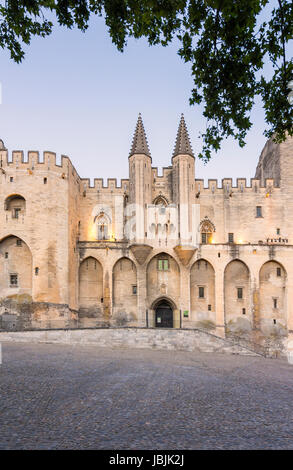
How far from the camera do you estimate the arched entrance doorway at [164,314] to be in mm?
37438

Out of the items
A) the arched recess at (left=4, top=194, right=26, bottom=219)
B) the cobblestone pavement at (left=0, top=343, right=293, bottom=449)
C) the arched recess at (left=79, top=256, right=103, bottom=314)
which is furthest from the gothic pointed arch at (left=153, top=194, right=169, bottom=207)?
the cobblestone pavement at (left=0, top=343, right=293, bottom=449)

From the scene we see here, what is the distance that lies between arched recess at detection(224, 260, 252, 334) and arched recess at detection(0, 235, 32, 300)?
17.9 meters

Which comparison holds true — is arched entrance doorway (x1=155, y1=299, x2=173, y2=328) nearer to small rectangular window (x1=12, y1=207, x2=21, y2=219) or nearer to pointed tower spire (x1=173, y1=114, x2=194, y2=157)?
pointed tower spire (x1=173, y1=114, x2=194, y2=157)

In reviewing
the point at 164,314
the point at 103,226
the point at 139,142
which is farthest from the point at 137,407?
the point at 139,142

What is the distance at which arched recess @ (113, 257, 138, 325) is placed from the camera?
121 ft

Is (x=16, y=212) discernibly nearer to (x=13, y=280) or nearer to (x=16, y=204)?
(x=16, y=204)

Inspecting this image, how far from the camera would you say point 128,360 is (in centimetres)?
1852

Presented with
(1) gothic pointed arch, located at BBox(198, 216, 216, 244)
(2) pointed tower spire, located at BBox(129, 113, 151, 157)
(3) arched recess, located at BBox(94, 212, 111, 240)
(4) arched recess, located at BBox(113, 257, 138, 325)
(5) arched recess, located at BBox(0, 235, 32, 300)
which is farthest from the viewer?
(1) gothic pointed arch, located at BBox(198, 216, 216, 244)

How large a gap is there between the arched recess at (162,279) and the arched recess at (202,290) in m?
1.62

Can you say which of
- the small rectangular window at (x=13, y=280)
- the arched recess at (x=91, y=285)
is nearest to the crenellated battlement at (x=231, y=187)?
the arched recess at (x=91, y=285)

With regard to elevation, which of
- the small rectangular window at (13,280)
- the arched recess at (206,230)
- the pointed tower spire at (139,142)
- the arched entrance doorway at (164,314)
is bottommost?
the arched entrance doorway at (164,314)

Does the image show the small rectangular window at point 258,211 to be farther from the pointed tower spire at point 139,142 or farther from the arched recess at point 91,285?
the arched recess at point 91,285

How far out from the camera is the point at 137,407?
9672mm
